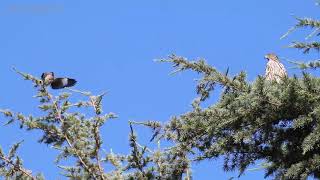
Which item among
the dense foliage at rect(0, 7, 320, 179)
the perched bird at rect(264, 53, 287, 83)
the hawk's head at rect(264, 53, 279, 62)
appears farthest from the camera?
the hawk's head at rect(264, 53, 279, 62)

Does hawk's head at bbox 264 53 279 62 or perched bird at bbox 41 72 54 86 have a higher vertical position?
hawk's head at bbox 264 53 279 62

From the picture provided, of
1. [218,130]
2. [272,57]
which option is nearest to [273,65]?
[272,57]

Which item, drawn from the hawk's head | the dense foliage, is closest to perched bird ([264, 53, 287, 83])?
the hawk's head

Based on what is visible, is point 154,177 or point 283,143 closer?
point 283,143

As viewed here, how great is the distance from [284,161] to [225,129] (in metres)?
0.55

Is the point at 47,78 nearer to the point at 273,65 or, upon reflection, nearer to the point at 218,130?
the point at 218,130

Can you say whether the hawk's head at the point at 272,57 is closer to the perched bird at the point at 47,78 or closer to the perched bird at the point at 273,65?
the perched bird at the point at 273,65

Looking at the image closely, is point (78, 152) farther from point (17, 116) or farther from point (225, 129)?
point (225, 129)

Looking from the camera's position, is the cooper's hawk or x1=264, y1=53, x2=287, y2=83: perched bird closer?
the cooper's hawk

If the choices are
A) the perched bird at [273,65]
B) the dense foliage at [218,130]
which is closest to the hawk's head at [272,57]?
the perched bird at [273,65]

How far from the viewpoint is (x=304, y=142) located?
4625 millimetres

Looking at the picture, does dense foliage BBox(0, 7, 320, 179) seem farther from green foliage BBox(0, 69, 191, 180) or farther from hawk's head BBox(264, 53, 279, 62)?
hawk's head BBox(264, 53, 279, 62)

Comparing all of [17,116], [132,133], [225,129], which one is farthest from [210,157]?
[17,116]

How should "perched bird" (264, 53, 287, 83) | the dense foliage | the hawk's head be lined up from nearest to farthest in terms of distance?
the dense foliage < "perched bird" (264, 53, 287, 83) < the hawk's head
